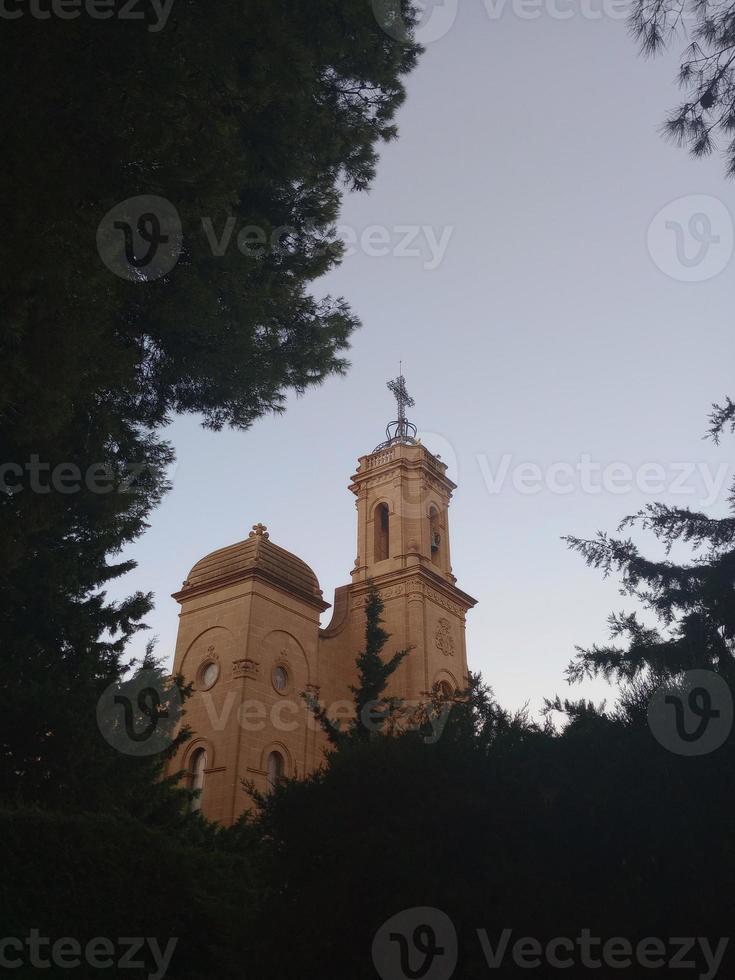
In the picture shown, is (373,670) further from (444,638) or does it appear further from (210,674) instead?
(210,674)

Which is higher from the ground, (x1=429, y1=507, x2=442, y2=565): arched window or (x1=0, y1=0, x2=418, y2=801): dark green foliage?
(x1=429, y1=507, x2=442, y2=565): arched window

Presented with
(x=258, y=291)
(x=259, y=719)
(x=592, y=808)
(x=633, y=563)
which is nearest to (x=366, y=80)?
(x=258, y=291)

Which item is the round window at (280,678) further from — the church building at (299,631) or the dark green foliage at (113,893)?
the dark green foliage at (113,893)

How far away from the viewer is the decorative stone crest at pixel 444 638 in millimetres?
28828

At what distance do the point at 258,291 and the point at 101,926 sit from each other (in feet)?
23.6

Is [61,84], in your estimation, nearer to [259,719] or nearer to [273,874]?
[273,874]

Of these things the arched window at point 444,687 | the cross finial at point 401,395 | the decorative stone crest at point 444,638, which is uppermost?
the cross finial at point 401,395

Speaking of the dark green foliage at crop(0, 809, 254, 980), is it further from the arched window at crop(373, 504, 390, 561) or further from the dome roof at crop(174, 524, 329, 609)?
the arched window at crop(373, 504, 390, 561)

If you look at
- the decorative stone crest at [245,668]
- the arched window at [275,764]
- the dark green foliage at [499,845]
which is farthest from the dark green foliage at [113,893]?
the arched window at [275,764]

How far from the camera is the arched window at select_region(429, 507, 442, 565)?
31547 millimetres

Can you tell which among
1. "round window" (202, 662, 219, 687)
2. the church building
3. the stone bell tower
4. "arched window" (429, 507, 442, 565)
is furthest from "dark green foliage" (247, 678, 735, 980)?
"arched window" (429, 507, 442, 565)

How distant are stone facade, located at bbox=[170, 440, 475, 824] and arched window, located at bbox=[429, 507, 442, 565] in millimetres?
45

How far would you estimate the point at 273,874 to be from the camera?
771 centimetres

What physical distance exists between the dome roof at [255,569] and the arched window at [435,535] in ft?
20.3
